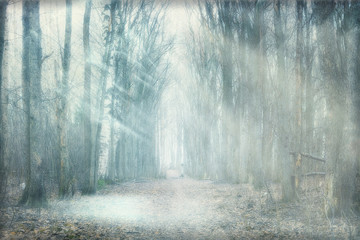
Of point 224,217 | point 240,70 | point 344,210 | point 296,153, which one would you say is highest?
point 240,70

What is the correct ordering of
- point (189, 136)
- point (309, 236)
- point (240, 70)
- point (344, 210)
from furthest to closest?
point (189, 136) < point (240, 70) < point (344, 210) < point (309, 236)

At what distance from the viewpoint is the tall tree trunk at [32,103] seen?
7098 mm

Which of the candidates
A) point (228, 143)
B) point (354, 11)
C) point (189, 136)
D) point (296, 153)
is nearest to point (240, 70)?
point (228, 143)

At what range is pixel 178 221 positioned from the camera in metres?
6.81

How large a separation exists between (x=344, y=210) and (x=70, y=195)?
7625 mm

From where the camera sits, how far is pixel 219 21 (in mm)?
13727

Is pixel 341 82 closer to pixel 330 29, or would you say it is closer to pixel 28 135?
pixel 330 29

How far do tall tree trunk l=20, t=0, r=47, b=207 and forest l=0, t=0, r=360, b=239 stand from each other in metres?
0.03

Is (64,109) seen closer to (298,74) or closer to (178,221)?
(178,221)

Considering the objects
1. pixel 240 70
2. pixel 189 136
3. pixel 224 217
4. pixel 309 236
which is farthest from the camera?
pixel 189 136

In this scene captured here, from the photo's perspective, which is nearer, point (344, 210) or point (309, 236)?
point (309, 236)

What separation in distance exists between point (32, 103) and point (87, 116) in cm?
314

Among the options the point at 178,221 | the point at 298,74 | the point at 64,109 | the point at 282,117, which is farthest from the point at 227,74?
the point at 178,221

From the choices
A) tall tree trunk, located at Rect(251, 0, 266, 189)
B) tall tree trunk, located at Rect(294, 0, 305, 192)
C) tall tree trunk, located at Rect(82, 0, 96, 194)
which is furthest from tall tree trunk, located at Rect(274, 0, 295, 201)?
tall tree trunk, located at Rect(82, 0, 96, 194)
